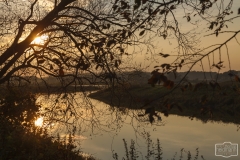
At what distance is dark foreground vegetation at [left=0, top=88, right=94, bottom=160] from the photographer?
689 centimetres

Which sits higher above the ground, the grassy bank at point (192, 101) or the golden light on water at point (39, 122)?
the grassy bank at point (192, 101)

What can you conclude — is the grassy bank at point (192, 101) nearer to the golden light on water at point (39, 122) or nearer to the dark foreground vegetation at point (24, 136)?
the dark foreground vegetation at point (24, 136)

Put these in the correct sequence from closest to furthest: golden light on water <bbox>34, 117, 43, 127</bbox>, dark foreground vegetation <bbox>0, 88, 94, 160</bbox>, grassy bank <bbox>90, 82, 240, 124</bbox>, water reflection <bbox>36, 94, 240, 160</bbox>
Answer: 1. grassy bank <bbox>90, 82, 240, 124</bbox>
2. dark foreground vegetation <bbox>0, 88, 94, 160</bbox>
3. golden light on water <bbox>34, 117, 43, 127</bbox>
4. water reflection <bbox>36, 94, 240, 160</bbox>

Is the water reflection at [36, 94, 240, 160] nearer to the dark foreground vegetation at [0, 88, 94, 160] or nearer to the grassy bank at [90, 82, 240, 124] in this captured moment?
the grassy bank at [90, 82, 240, 124]

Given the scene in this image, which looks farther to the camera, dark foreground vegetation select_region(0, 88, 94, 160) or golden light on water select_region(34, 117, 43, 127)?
golden light on water select_region(34, 117, 43, 127)

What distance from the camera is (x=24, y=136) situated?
7.98 meters

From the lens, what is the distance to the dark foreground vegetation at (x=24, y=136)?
6891 mm

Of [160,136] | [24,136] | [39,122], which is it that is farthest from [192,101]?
[24,136]

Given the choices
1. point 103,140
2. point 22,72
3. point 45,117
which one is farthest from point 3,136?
point 103,140

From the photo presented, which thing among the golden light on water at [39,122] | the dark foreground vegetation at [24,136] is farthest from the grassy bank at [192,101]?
the golden light on water at [39,122]

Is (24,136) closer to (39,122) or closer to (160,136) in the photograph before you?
(39,122)

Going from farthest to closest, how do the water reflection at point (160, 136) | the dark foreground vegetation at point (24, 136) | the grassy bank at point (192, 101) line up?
the water reflection at point (160, 136)
the dark foreground vegetation at point (24, 136)
the grassy bank at point (192, 101)

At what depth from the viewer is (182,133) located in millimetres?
17484

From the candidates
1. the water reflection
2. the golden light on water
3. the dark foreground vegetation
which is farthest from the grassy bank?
the golden light on water
